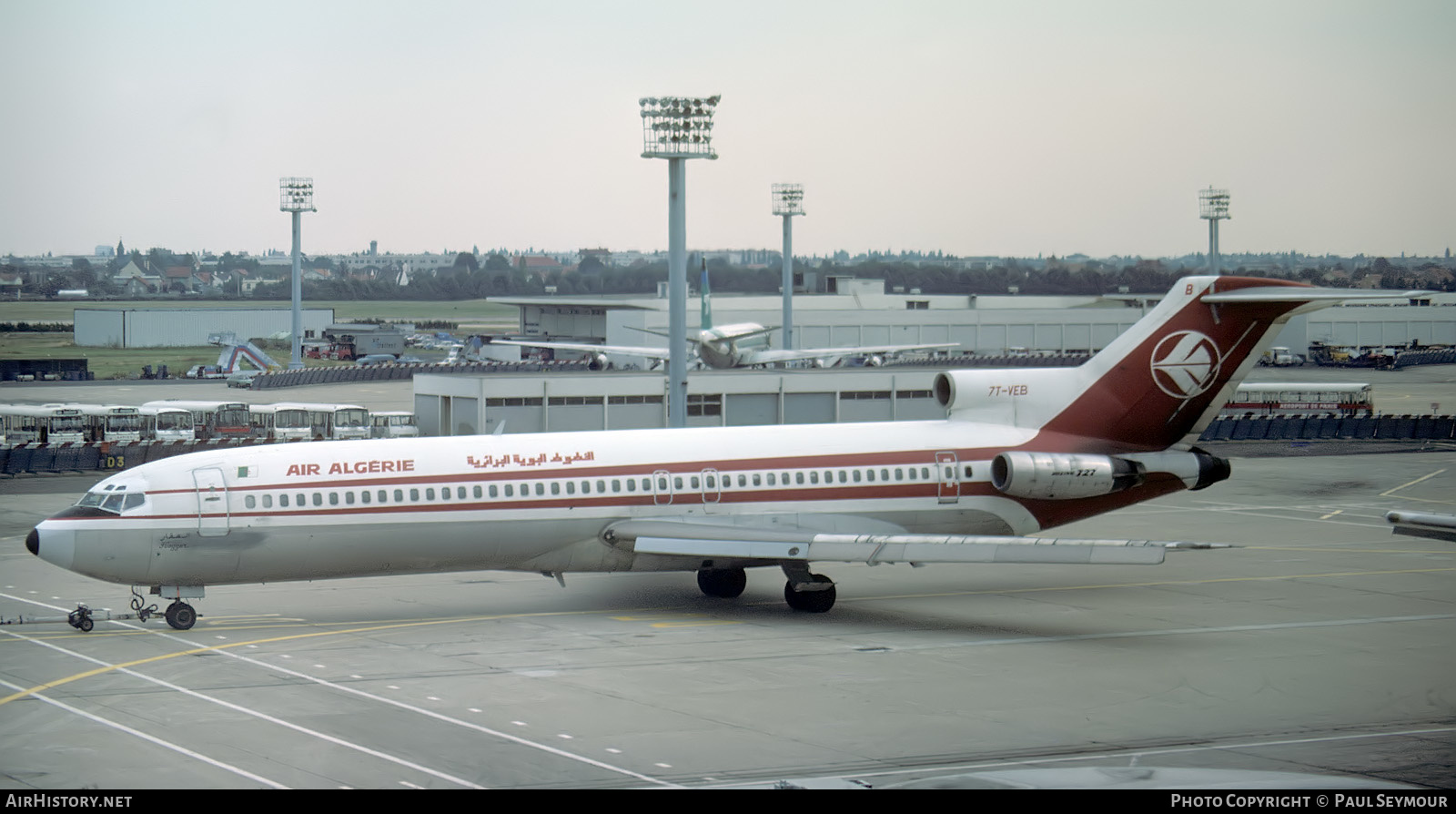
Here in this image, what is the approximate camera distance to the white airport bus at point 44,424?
2441 inches

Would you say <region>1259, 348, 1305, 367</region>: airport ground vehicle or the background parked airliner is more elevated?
the background parked airliner

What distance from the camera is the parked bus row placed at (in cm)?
6247

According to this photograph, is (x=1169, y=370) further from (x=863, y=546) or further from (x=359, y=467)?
Result: (x=359, y=467)

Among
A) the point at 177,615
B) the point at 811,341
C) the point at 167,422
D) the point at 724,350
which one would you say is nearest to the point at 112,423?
the point at 167,422

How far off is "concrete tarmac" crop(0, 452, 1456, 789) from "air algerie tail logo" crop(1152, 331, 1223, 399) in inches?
190

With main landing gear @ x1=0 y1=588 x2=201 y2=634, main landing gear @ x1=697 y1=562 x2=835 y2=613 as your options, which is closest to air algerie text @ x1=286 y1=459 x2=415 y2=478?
main landing gear @ x1=0 y1=588 x2=201 y2=634

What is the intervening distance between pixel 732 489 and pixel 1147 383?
9978 mm

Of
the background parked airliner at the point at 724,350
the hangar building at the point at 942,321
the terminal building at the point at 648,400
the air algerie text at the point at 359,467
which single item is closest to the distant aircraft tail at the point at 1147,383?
the air algerie text at the point at 359,467

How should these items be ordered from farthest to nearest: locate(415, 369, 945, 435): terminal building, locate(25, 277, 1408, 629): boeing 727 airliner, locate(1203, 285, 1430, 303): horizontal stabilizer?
locate(415, 369, 945, 435): terminal building
locate(1203, 285, 1430, 303): horizontal stabilizer
locate(25, 277, 1408, 629): boeing 727 airliner

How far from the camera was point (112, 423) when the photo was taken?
209ft

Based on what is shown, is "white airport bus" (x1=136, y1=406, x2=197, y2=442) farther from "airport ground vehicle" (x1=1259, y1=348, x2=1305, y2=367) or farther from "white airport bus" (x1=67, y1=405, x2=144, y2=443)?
"airport ground vehicle" (x1=1259, y1=348, x2=1305, y2=367)

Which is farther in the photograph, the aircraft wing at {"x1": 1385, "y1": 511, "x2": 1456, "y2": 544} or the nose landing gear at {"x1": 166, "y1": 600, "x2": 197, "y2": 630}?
the nose landing gear at {"x1": 166, "y1": 600, "x2": 197, "y2": 630}

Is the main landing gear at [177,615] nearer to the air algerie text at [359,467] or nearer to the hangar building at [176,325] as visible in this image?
the air algerie text at [359,467]

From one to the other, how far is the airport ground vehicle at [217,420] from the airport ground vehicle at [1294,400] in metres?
49.7
